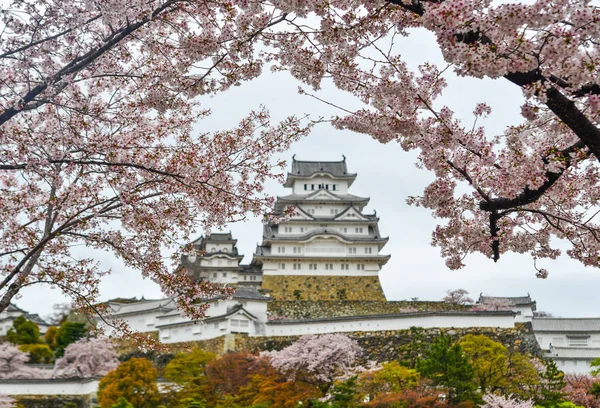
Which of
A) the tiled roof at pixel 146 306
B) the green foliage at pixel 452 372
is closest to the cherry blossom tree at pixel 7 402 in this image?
the tiled roof at pixel 146 306

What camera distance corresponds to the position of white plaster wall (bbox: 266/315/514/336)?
23.7 m

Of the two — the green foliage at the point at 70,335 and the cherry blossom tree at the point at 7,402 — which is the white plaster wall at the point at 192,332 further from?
the cherry blossom tree at the point at 7,402

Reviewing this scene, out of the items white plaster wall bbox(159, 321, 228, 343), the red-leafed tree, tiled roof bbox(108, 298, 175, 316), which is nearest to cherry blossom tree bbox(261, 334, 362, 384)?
white plaster wall bbox(159, 321, 228, 343)

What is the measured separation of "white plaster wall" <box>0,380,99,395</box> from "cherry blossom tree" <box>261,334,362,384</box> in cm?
764

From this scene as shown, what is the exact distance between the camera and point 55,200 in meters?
6.38

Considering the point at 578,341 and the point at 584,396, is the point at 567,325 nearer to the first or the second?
the point at 578,341

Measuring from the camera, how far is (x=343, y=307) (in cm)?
2938

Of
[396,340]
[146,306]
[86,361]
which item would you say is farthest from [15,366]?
[396,340]

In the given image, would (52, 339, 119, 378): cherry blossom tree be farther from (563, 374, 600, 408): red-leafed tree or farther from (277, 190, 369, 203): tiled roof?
(563, 374, 600, 408): red-leafed tree

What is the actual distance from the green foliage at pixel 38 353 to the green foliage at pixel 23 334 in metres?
3.05

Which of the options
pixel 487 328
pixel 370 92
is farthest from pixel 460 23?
pixel 487 328

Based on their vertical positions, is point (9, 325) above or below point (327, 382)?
above

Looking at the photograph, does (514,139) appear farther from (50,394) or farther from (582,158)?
(50,394)

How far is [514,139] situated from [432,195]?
138 centimetres
